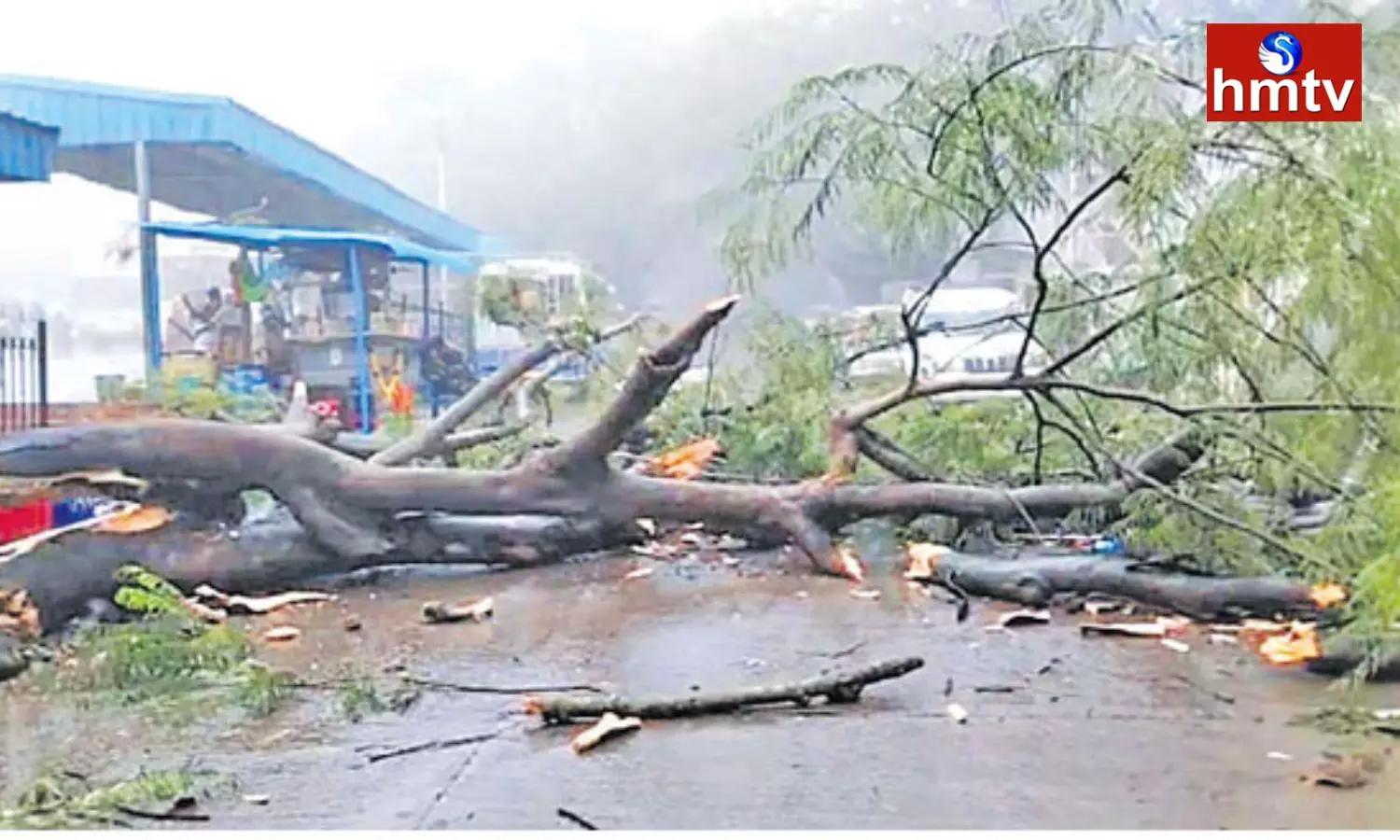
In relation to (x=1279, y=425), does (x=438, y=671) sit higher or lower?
lower

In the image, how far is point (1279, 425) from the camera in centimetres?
181

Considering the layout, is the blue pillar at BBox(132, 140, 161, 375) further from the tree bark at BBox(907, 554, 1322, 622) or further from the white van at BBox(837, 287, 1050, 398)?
the tree bark at BBox(907, 554, 1322, 622)

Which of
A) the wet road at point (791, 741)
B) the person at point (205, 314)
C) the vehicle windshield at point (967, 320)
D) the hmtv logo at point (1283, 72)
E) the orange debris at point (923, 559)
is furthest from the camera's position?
the orange debris at point (923, 559)

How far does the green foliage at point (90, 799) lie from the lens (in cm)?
121

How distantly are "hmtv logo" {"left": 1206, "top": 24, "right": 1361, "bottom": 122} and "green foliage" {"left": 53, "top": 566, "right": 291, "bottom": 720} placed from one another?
4.05 feet

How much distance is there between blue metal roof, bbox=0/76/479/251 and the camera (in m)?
1.66

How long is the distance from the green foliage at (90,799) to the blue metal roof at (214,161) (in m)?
0.72

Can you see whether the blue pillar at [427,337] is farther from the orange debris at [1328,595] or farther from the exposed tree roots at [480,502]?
the orange debris at [1328,595]

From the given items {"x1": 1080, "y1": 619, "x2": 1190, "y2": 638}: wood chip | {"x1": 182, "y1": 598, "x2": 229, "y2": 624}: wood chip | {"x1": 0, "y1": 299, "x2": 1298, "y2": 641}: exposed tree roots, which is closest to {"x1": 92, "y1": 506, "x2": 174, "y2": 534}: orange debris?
{"x1": 0, "y1": 299, "x2": 1298, "y2": 641}: exposed tree roots

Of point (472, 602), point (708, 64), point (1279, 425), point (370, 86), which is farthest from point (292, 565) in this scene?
point (1279, 425)

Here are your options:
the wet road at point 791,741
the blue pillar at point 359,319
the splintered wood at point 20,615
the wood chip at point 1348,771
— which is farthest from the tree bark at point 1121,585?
the splintered wood at point 20,615

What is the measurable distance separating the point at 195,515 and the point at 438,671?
0.63 m

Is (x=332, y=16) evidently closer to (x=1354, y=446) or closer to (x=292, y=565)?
(x=292, y=565)

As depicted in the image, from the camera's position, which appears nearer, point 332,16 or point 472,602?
point 332,16
